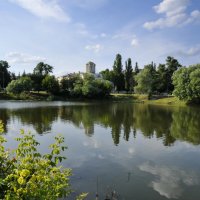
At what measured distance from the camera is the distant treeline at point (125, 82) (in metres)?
89.2

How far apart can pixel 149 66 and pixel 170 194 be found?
363ft

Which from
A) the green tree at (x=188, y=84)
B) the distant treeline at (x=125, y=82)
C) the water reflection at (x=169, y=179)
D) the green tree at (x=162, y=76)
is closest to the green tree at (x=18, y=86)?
the distant treeline at (x=125, y=82)

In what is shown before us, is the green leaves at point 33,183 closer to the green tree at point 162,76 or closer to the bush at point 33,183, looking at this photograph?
the bush at point 33,183

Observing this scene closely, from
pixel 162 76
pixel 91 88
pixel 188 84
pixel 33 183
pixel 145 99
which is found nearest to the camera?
pixel 33 183

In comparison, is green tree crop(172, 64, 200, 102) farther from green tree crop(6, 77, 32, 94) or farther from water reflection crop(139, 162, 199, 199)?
water reflection crop(139, 162, 199, 199)

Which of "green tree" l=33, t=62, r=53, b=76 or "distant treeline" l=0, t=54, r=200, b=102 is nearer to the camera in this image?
"distant treeline" l=0, t=54, r=200, b=102

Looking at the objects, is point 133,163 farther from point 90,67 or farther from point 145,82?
point 90,67

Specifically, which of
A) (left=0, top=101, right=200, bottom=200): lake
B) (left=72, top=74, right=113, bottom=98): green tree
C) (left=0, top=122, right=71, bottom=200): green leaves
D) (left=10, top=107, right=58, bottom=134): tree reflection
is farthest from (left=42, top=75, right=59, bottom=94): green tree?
(left=0, top=122, right=71, bottom=200): green leaves

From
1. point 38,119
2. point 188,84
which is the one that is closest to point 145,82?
point 188,84

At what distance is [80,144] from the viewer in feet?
84.1

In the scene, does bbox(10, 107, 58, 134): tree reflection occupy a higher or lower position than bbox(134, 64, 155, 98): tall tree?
lower

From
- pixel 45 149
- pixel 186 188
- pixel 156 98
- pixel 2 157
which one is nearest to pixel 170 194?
pixel 186 188

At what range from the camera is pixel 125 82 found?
5684 inches

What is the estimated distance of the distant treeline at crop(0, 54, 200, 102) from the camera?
89.2 metres
